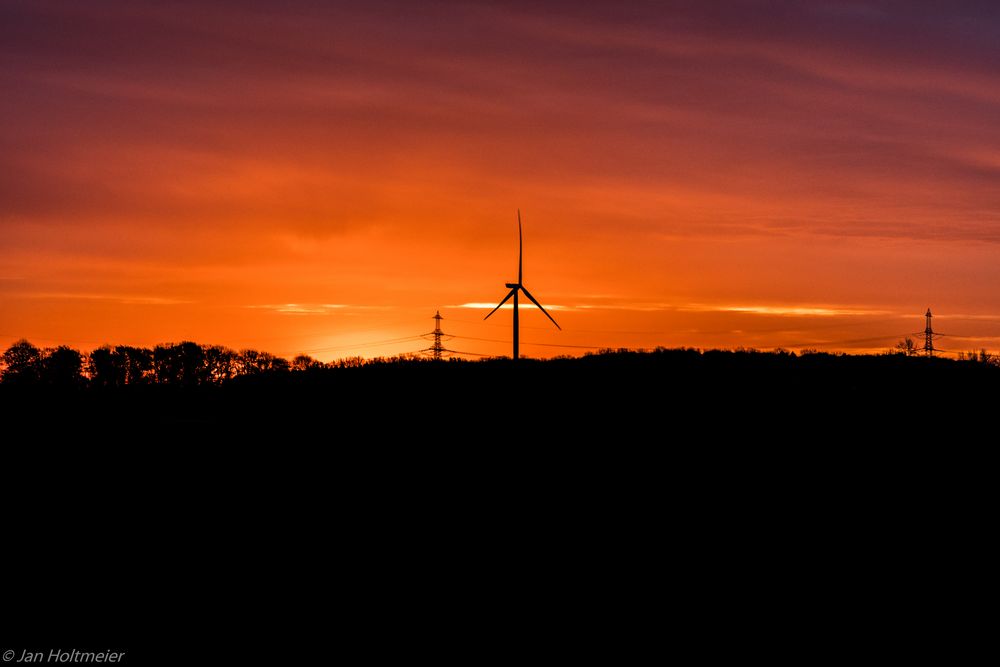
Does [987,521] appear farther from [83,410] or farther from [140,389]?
[140,389]

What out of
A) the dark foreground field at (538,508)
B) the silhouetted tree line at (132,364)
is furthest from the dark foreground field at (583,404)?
the silhouetted tree line at (132,364)

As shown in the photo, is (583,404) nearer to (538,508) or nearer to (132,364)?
(538,508)

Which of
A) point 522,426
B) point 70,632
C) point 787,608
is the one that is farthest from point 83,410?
point 787,608

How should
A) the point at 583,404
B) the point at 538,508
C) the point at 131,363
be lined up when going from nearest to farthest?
the point at 538,508 < the point at 583,404 < the point at 131,363

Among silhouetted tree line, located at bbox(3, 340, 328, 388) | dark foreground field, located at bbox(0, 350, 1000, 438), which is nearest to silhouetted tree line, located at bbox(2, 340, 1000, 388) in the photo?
silhouetted tree line, located at bbox(3, 340, 328, 388)

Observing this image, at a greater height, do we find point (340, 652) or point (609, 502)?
point (609, 502)

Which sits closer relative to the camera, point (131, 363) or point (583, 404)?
point (583, 404)

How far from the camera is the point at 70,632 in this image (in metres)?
26.7

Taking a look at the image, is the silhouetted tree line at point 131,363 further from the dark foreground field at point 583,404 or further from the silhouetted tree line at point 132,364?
the dark foreground field at point 583,404

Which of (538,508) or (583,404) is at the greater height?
(583,404)

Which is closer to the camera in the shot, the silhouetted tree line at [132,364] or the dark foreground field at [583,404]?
the dark foreground field at [583,404]

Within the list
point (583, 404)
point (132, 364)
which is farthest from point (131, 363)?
point (583, 404)

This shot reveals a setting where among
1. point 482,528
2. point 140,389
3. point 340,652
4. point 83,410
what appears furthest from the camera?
point 140,389

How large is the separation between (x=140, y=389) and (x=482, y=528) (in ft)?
225
